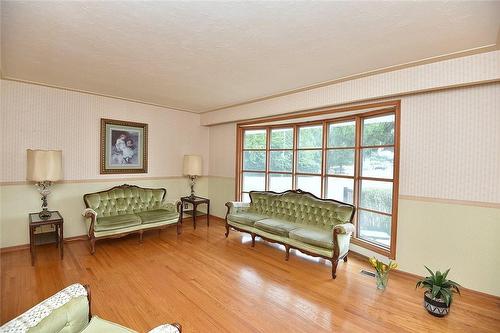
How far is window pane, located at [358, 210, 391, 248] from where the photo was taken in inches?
138

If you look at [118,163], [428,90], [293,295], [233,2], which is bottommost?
Answer: [293,295]

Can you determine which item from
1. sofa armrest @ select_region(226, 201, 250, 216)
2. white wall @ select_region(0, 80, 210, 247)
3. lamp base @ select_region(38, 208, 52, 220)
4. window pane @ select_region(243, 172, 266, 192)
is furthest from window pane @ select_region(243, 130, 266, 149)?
lamp base @ select_region(38, 208, 52, 220)

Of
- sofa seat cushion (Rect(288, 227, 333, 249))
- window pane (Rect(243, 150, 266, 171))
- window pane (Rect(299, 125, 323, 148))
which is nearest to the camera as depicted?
sofa seat cushion (Rect(288, 227, 333, 249))

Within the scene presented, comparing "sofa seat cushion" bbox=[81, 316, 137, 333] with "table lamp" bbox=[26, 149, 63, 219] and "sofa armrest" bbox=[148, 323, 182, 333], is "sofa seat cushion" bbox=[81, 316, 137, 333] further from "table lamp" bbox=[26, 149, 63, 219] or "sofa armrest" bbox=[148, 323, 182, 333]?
"table lamp" bbox=[26, 149, 63, 219]

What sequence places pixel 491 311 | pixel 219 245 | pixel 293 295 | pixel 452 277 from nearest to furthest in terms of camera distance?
pixel 491 311 < pixel 293 295 < pixel 452 277 < pixel 219 245

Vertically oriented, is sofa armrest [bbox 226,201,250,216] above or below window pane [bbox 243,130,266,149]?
below

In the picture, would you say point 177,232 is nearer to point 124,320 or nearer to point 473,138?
point 124,320

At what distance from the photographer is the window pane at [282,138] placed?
4.87 meters

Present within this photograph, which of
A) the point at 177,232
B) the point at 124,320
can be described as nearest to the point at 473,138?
the point at 124,320

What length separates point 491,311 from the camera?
247 centimetres

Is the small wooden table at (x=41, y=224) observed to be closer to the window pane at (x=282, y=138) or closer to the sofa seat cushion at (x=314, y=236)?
the sofa seat cushion at (x=314, y=236)

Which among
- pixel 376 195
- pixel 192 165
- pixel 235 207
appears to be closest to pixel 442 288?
pixel 376 195

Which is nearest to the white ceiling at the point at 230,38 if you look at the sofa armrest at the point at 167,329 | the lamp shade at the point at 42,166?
the lamp shade at the point at 42,166

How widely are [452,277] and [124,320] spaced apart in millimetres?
3574
